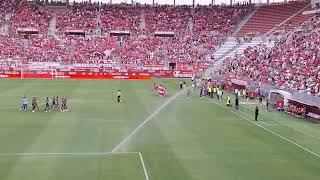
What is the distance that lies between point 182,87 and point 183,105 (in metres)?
19.3

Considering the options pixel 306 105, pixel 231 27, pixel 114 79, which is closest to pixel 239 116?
pixel 306 105

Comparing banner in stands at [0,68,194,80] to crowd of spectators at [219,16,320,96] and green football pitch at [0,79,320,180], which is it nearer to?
crowd of spectators at [219,16,320,96]

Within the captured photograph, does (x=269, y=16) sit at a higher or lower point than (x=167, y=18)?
lower

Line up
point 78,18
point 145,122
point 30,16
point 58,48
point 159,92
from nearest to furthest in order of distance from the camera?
point 145,122
point 159,92
point 58,48
point 30,16
point 78,18

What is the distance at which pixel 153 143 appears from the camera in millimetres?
27469

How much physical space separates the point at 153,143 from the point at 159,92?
26.1 meters

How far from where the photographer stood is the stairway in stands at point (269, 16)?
88625 millimetres

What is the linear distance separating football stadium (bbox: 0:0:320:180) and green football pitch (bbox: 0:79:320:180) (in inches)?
3.3

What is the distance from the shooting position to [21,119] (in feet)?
116

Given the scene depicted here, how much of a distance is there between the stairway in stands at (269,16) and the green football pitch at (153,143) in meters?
47.7

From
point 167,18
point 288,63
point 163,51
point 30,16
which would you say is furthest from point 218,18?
point 288,63

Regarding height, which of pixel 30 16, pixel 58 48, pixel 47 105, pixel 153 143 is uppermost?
pixel 30 16

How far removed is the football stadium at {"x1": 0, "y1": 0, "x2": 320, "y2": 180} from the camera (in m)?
23.4

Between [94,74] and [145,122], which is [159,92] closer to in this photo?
[145,122]
